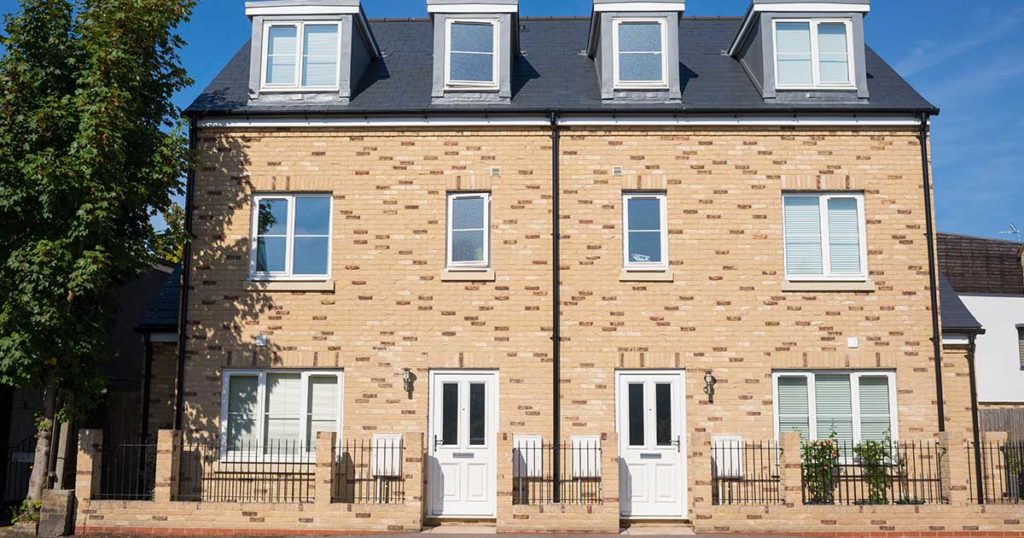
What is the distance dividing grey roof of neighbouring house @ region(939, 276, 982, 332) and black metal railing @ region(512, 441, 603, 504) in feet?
22.1

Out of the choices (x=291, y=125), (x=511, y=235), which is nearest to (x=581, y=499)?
(x=511, y=235)

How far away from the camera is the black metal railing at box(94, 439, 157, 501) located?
14.0 meters

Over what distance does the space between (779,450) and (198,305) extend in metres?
9.89

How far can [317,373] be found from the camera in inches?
581

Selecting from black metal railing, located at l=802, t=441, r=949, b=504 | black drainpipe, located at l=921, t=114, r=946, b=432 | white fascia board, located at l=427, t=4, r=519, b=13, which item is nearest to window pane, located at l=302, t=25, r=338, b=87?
white fascia board, located at l=427, t=4, r=519, b=13

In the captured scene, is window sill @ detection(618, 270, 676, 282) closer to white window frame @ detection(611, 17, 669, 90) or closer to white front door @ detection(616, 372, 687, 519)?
white front door @ detection(616, 372, 687, 519)

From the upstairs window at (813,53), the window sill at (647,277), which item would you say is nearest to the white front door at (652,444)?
the window sill at (647,277)

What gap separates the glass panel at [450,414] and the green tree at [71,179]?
17.3 ft

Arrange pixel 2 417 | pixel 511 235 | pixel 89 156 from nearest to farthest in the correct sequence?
pixel 89 156 < pixel 511 235 < pixel 2 417

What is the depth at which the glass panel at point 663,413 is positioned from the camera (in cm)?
1437

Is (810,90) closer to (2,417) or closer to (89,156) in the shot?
(89,156)

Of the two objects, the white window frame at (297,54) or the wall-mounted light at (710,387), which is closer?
the wall-mounted light at (710,387)

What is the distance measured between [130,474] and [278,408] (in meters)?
2.59

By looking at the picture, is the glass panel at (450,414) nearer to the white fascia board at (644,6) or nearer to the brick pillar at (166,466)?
the brick pillar at (166,466)
